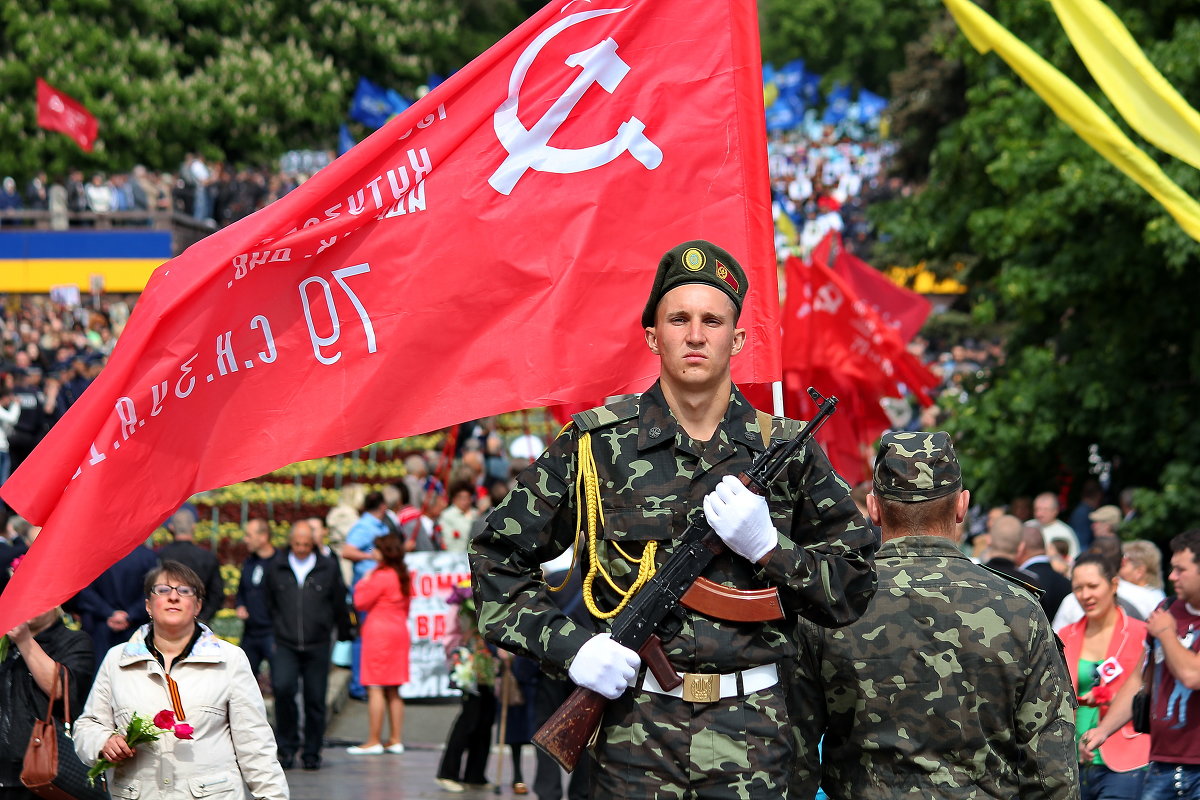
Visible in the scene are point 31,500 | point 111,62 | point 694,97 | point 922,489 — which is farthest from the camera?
point 111,62

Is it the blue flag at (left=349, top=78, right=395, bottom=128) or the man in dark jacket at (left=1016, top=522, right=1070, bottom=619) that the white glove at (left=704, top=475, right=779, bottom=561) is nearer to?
the man in dark jacket at (left=1016, top=522, right=1070, bottom=619)

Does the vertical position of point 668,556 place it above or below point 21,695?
above

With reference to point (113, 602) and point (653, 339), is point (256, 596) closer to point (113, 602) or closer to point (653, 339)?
point (113, 602)

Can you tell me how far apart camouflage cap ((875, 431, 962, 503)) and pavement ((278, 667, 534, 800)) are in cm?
867

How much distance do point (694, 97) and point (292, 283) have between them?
6.12 ft

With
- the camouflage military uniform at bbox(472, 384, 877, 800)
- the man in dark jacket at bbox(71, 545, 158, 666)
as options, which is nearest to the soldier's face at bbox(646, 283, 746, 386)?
the camouflage military uniform at bbox(472, 384, 877, 800)

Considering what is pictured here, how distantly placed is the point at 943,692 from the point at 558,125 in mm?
3272

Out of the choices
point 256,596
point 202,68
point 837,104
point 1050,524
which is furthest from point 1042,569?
point 837,104

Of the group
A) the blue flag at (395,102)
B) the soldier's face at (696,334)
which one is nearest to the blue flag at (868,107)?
the blue flag at (395,102)

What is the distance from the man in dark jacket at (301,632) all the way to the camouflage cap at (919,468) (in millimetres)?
9932

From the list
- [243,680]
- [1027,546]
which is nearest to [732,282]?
[243,680]

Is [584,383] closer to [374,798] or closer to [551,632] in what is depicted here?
[551,632]

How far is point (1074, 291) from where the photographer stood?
61.5ft

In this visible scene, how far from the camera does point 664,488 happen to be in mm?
4668
